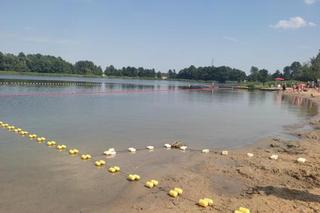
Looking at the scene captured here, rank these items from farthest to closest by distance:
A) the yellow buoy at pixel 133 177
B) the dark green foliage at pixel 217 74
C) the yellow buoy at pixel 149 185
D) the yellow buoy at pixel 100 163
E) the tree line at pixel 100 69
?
the dark green foliage at pixel 217 74
the tree line at pixel 100 69
the yellow buoy at pixel 100 163
the yellow buoy at pixel 133 177
the yellow buoy at pixel 149 185

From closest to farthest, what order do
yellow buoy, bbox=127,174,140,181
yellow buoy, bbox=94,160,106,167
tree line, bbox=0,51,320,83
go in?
yellow buoy, bbox=127,174,140,181, yellow buoy, bbox=94,160,106,167, tree line, bbox=0,51,320,83

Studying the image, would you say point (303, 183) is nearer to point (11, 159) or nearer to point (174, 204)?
point (174, 204)

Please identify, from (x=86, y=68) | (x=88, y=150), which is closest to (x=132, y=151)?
(x=88, y=150)

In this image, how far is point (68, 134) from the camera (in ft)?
51.8

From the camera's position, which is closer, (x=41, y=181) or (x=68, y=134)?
(x=41, y=181)

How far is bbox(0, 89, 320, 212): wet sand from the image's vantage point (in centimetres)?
780

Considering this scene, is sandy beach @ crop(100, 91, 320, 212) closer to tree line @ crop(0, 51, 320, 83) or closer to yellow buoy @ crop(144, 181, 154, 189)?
yellow buoy @ crop(144, 181, 154, 189)

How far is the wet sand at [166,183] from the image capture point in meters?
7.80

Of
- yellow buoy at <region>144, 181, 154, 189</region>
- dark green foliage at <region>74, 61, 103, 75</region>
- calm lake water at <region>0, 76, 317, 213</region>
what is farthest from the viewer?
dark green foliage at <region>74, 61, 103, 75</region>

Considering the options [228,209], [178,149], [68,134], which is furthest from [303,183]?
[68,134]

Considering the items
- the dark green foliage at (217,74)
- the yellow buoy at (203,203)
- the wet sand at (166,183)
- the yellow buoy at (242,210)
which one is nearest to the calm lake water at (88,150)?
the wet sand at (166,183)

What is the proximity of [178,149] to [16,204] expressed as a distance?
7339 mm

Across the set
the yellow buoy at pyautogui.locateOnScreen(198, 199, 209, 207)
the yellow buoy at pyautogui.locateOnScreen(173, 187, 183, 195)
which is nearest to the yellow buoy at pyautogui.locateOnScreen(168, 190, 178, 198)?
the yellow buoy at pyautogui.locateOnScreen(173, 187, 183, 195)

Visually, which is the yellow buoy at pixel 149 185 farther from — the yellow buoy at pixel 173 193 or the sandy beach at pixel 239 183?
the yellow buoy at pixel 173 193
